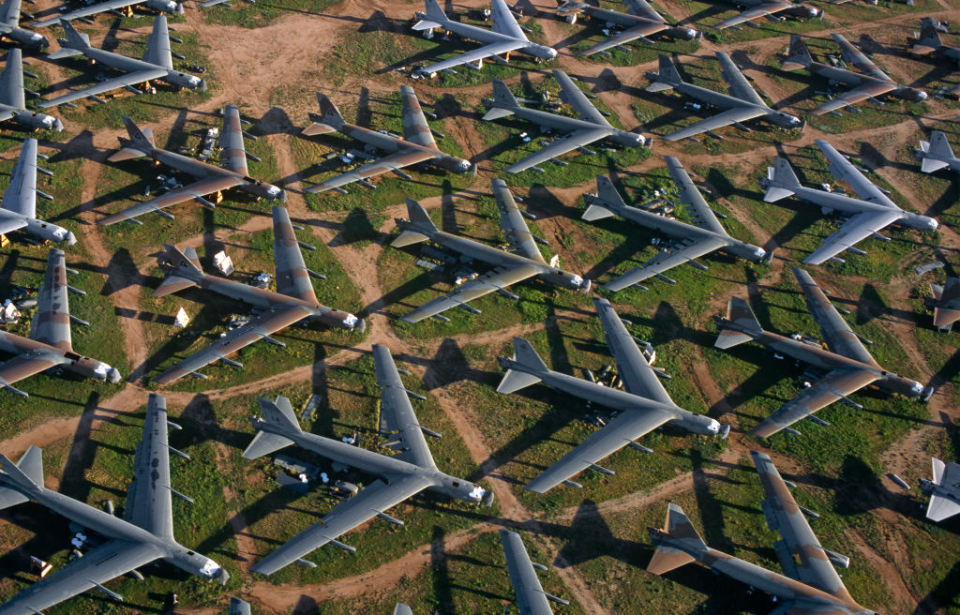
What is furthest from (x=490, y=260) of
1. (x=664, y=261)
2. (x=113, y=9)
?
(x=113, y=9)

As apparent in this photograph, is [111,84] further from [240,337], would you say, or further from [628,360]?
[628,360]

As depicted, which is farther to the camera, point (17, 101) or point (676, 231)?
point (17, 101)

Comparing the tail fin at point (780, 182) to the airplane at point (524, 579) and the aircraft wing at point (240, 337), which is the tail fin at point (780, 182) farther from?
the aircraft wing at point (240, 337)

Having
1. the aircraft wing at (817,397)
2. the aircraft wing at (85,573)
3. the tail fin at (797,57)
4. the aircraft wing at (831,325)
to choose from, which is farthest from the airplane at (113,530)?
the tail fin at (797,57)

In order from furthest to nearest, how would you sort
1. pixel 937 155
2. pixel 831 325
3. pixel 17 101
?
1. pixel 937 155
2. pixel 17 101
3. pixel 831 325

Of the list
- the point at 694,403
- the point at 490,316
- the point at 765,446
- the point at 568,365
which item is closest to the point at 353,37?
the point at 490,316
